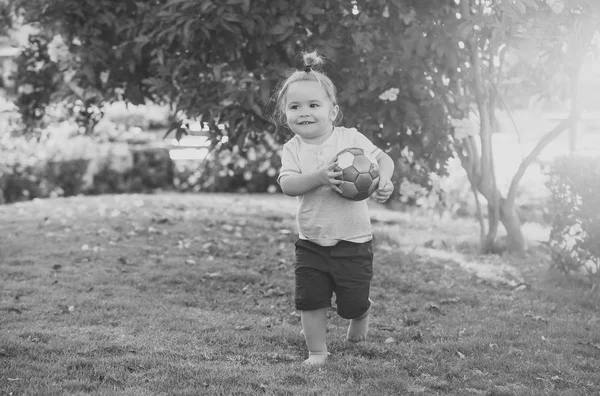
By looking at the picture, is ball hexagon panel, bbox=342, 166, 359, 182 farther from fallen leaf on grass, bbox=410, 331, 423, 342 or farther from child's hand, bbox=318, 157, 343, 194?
fallen leaf on grass, bbox=410, 331, 423, 342

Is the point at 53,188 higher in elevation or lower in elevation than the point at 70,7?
lower

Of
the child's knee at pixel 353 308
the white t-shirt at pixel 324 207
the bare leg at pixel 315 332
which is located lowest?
the bare leg at pixel 315 332

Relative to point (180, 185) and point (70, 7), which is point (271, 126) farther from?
point (180, 185)

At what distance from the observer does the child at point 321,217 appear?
388 cm

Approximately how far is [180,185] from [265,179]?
1.43 metres

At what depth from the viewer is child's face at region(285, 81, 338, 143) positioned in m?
3.85

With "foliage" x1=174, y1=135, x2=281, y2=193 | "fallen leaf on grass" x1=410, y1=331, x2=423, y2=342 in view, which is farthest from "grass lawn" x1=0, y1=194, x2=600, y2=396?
"foliage" x1=174, y1=135, x2=281, y2=193

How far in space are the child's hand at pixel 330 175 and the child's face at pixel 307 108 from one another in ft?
0.77

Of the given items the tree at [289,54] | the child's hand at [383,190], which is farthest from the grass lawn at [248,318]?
the tree at [289,54]

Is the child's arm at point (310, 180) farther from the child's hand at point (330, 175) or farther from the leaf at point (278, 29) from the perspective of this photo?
the leaf at point (278, 29)

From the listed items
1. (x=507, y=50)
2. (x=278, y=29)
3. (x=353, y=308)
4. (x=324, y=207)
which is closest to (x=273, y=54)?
(x=278, y=29)

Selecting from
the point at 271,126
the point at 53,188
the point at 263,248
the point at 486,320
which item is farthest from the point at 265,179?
the point at 486,320

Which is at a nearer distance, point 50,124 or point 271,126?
point 271,126

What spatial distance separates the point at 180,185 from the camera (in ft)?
42.9
